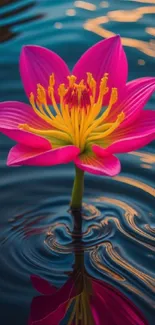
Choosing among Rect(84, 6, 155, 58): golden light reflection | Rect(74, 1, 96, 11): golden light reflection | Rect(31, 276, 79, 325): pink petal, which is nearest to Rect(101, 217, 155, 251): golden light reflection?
Rect(31, 276, 79, 325): pink petal

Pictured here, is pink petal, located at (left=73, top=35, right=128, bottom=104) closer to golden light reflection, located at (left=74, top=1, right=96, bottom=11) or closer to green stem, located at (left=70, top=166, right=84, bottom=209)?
green stem, located at (left=70, top=166, right=84, bottom=209)

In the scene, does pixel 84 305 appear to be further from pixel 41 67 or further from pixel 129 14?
pixel 129 14

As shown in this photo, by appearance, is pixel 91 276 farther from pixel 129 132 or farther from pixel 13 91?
pixel 13 91

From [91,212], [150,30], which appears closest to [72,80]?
[91,212]

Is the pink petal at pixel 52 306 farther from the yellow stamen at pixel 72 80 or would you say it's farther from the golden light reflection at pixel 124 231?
the yellow stamen at pixel 72 80

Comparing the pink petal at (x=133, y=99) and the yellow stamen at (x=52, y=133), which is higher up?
the pink petal at (x=133, y=99)

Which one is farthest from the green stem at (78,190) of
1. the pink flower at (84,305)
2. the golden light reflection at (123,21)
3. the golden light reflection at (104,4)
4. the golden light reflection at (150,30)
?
the golden light reflection at (104,4)

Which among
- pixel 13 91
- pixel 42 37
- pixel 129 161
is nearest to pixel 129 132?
pixel 129 161
